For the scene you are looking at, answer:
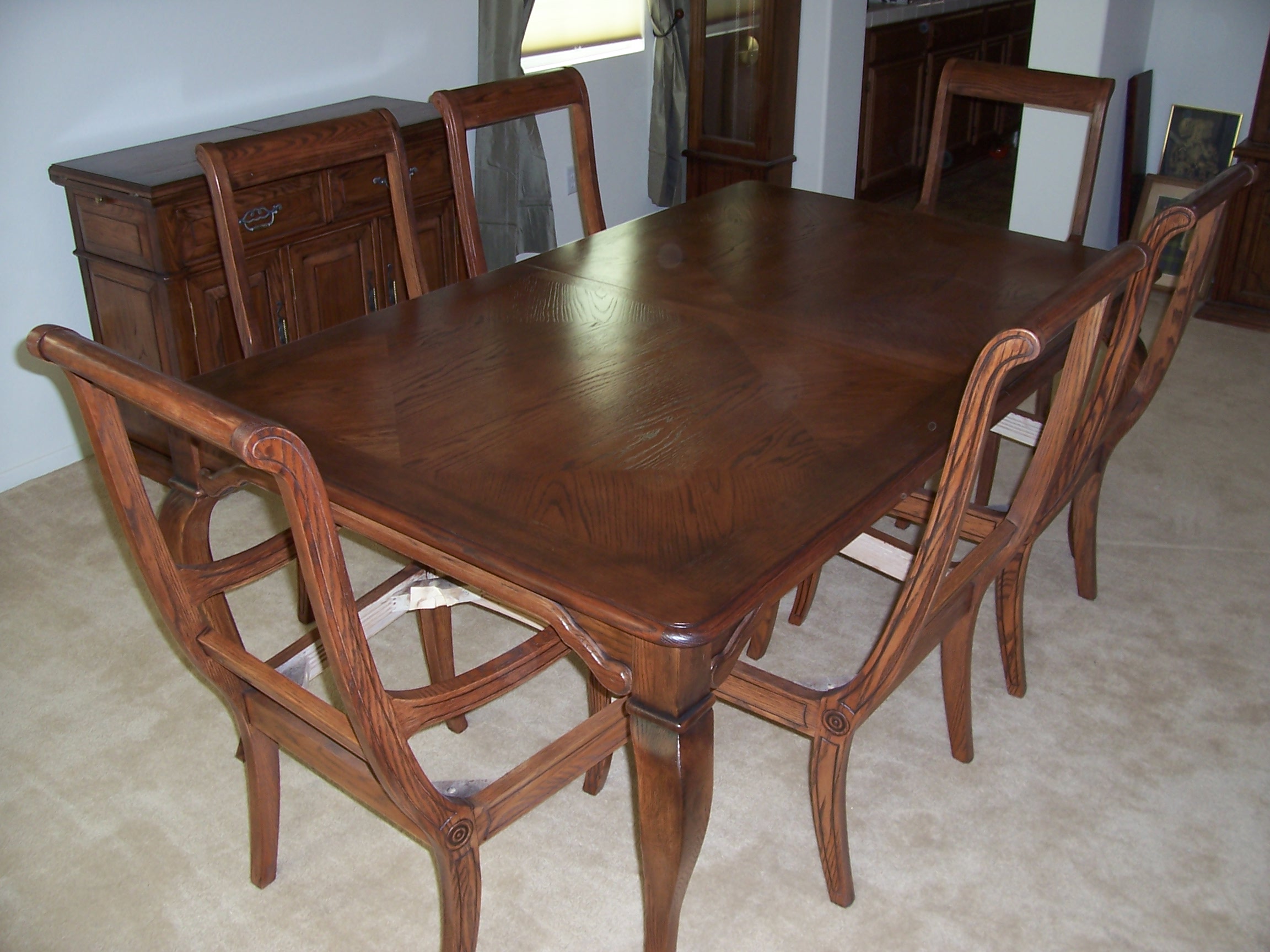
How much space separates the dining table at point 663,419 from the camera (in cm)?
132

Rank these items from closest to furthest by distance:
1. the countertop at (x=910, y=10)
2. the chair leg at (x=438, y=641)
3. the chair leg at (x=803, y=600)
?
1. the chair leg at (x=438, y=641)
2. the chair leg at (x=803, y=600)
3. the countertop at (x=910, y=10)

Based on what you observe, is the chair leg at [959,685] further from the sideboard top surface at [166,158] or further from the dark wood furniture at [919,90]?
the dark wood furniture at [919,90]

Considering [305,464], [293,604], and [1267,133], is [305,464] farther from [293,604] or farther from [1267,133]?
[1267,133]

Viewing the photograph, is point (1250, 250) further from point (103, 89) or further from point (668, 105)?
point (103, 89)

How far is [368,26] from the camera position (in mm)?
3299

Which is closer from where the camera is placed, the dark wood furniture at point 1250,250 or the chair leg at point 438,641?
the chair leg at point 438,641

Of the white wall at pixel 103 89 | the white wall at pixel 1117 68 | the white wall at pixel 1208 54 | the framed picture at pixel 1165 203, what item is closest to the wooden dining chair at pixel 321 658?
the white wall at pixel 103 89

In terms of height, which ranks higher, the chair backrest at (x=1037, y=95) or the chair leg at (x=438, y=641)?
the chair backrest at (x=1037, y=95)

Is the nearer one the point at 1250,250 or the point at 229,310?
the point at 229,310

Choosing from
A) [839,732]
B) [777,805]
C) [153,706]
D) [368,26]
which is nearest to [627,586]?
[839,732]

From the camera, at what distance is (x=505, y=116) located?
2.36 meters

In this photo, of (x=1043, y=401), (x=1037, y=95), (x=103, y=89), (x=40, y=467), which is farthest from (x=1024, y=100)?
(x=40, y=467)

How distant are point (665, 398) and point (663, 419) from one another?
72 mm

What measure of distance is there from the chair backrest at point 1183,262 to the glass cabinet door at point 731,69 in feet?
6.68
